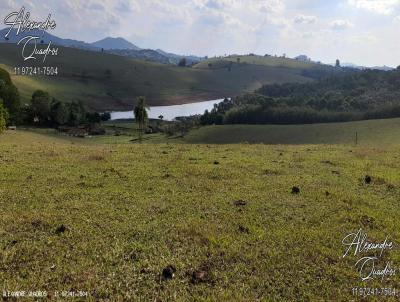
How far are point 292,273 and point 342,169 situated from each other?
16.0m

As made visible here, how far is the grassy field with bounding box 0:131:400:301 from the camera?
411 inches

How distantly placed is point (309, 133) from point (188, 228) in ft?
293

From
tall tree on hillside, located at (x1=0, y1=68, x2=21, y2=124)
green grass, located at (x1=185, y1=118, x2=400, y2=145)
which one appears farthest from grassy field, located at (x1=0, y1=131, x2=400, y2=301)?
tall tree on hillside, located at (x1=0, y1=68, x2=21, y2=124)

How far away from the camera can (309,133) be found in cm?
9869

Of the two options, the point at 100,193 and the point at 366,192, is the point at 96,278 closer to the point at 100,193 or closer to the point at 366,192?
the point at 100,193

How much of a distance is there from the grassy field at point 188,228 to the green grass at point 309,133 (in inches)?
1992

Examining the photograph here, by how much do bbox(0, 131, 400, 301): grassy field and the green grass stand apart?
50601mm

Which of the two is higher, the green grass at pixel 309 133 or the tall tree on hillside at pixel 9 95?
the tall tree on hillside at pixel 9 95

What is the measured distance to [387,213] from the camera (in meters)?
16.4

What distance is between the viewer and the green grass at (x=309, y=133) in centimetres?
7775
